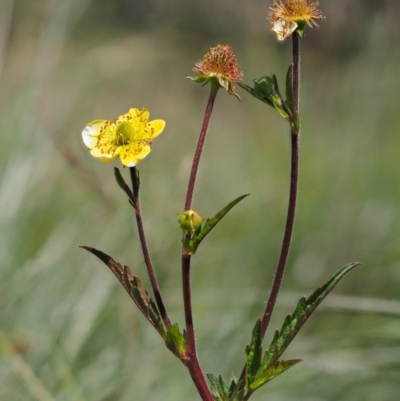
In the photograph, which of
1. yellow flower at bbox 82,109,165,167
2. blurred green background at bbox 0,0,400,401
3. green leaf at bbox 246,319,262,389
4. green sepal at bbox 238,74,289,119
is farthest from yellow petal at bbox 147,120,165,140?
blurred green background at bbox 0,0,400,401

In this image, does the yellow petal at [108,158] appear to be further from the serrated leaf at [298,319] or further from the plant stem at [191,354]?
the serrated leaf at [298,319]

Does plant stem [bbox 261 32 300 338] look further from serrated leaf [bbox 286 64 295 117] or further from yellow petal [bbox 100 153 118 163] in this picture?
yellow petal [bbox 100 153 118 163]

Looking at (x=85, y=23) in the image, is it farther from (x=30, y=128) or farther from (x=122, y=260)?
(x=122, y=260)

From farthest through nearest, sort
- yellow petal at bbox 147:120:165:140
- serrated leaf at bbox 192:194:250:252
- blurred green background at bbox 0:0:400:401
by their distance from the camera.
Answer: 1. blurred green background at bbox 0:0:400:401
2. yellow petal at bbox 147:120:165:140
3. serrated leaf at bbox 192:194:250:252

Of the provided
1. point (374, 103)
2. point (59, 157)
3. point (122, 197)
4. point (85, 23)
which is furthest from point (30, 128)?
point (85, 23)

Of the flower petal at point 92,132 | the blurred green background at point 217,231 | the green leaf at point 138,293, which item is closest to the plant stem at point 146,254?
the green leaf at point 138,293

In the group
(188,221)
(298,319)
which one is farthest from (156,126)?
(298,319)
